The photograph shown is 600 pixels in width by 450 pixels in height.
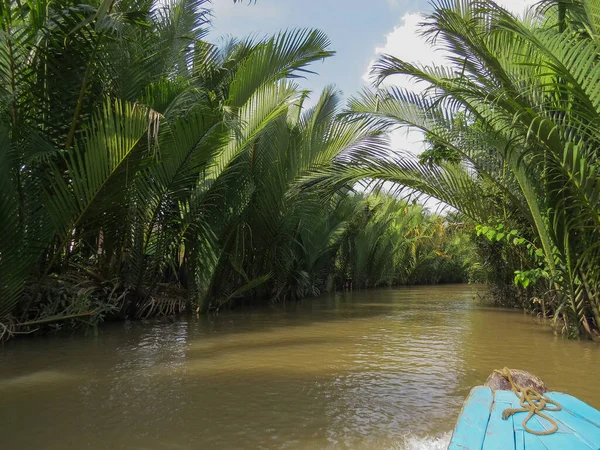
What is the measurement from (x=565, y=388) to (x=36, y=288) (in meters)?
5.72

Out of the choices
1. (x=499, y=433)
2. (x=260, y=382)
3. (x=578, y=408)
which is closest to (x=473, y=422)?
(x=499, y=433)

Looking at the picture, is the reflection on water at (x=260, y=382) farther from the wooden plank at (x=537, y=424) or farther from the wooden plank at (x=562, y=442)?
the wooden plank at (x=562, y=442)

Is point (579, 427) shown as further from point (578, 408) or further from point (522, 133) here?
point (522, 133)

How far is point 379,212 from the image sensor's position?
18016mm

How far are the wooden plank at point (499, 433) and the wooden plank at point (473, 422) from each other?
0.02m

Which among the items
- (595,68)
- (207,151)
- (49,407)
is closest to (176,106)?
(207,151)

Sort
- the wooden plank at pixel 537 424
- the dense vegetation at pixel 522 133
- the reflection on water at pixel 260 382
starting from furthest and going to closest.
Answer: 1. the dense vegetation at pixel 522 133
2. the reflection on water at pixel 260 382
3. the wooden plank at pixel 537 424

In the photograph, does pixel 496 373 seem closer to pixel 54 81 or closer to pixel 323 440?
pixel 323 440

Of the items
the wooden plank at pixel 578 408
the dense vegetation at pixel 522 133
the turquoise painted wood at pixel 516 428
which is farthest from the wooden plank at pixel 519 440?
the dense vegetation at pixel 522 133

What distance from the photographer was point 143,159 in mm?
6070

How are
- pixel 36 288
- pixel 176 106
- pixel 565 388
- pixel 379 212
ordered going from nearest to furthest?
pixel 565 388
pixel 36 288
pixel 176 106
pixel 379 212

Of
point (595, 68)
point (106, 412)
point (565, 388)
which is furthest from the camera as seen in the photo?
point (595, 68)

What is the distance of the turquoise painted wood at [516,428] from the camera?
173 cm

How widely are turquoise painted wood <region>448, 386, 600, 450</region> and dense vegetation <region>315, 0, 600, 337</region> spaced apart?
2.74 metres
